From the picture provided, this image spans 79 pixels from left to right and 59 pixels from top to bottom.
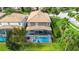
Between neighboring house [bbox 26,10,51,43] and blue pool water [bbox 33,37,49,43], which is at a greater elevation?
neighboring house [bbox 26,10,51,43]

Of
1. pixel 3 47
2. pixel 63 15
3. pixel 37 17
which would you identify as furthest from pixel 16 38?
pixel 63 15

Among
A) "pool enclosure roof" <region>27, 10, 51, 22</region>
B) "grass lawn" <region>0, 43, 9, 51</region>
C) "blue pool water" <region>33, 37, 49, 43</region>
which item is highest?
"pool enclosure roof" <region>27, 10, 51, 22</region>

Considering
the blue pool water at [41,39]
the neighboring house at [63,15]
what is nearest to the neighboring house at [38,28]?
the blue pool water at [41,39]

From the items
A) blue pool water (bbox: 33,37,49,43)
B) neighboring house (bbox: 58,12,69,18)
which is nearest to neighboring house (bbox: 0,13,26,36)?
blue pool water (bbox: 33,37,49,43)

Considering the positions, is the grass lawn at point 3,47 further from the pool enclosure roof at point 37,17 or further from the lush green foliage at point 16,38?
the pool enclosure roof at point 37,17

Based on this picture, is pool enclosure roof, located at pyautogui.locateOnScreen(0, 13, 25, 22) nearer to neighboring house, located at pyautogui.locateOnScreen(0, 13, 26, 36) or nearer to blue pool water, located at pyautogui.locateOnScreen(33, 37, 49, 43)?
neighboring house, located at pyautogui.locateOnScreen(0, 13, 26, 36)
